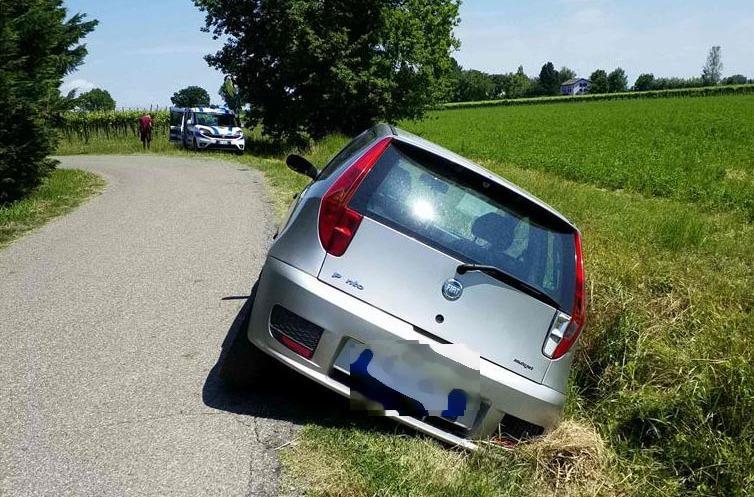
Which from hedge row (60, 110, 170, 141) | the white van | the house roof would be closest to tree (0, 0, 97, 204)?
the white van

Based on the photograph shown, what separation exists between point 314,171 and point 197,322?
159cm

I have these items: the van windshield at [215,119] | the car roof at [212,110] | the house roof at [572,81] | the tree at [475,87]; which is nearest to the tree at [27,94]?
the van windshield at [215,119]

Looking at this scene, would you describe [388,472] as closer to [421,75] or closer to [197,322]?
[197,322]

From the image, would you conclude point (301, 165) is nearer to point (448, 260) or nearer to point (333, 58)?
point (448, 260)

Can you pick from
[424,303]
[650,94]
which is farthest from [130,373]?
[650,94]

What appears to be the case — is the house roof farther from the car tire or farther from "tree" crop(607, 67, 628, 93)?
the car tire

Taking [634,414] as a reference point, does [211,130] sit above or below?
below

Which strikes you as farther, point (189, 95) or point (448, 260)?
point (189, 95)

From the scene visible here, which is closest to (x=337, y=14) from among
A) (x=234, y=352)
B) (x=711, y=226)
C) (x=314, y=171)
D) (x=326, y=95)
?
(x=326, y=95)

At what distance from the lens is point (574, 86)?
187 metres

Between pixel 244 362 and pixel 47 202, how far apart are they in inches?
379

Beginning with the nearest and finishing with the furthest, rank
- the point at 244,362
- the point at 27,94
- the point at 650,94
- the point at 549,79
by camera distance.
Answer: the point at 244,362
the point at 27,94
the point at 650,94
the point at 549,79

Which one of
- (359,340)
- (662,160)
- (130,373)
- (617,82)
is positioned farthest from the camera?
(617,82)

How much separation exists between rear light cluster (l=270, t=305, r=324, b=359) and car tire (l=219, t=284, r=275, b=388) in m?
0.38
